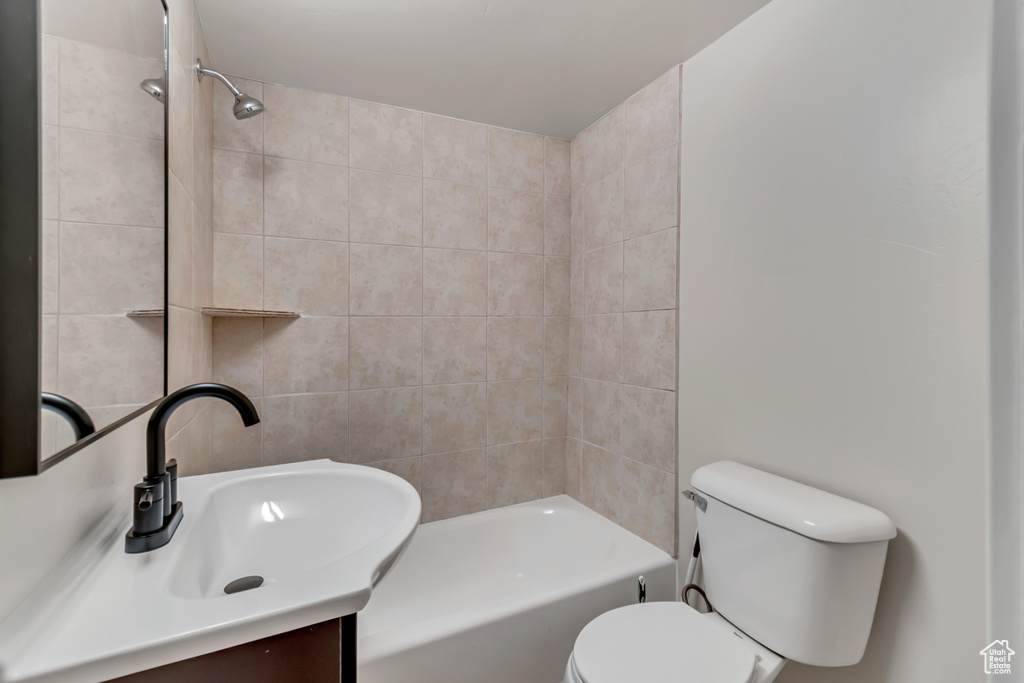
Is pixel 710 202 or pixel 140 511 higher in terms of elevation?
pixel 710 202

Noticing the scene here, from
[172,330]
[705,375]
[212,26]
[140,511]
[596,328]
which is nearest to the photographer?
[140,511]

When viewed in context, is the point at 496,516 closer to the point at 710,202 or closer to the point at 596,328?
the point at 596,328

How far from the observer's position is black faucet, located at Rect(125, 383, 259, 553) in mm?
766

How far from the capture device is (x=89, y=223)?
0.69 metres

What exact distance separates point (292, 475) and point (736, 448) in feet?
4.26

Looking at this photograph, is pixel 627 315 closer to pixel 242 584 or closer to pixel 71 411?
pixel 242 584

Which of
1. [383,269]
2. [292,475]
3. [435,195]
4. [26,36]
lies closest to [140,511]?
[292,475]

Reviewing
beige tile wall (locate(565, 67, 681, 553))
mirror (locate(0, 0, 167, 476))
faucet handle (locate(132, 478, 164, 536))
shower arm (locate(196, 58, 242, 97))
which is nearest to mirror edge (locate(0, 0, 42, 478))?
mirror (locate(0, 0, 167, 476))

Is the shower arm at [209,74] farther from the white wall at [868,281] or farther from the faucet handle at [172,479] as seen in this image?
the white wall at [868,281]

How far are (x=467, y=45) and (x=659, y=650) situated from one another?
6.09 ft

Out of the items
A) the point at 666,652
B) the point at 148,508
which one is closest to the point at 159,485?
the point at 148,508

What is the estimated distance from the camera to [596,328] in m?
2.12

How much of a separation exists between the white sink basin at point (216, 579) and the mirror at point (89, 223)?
0.20m

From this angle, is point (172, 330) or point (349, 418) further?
point (349, 418)
